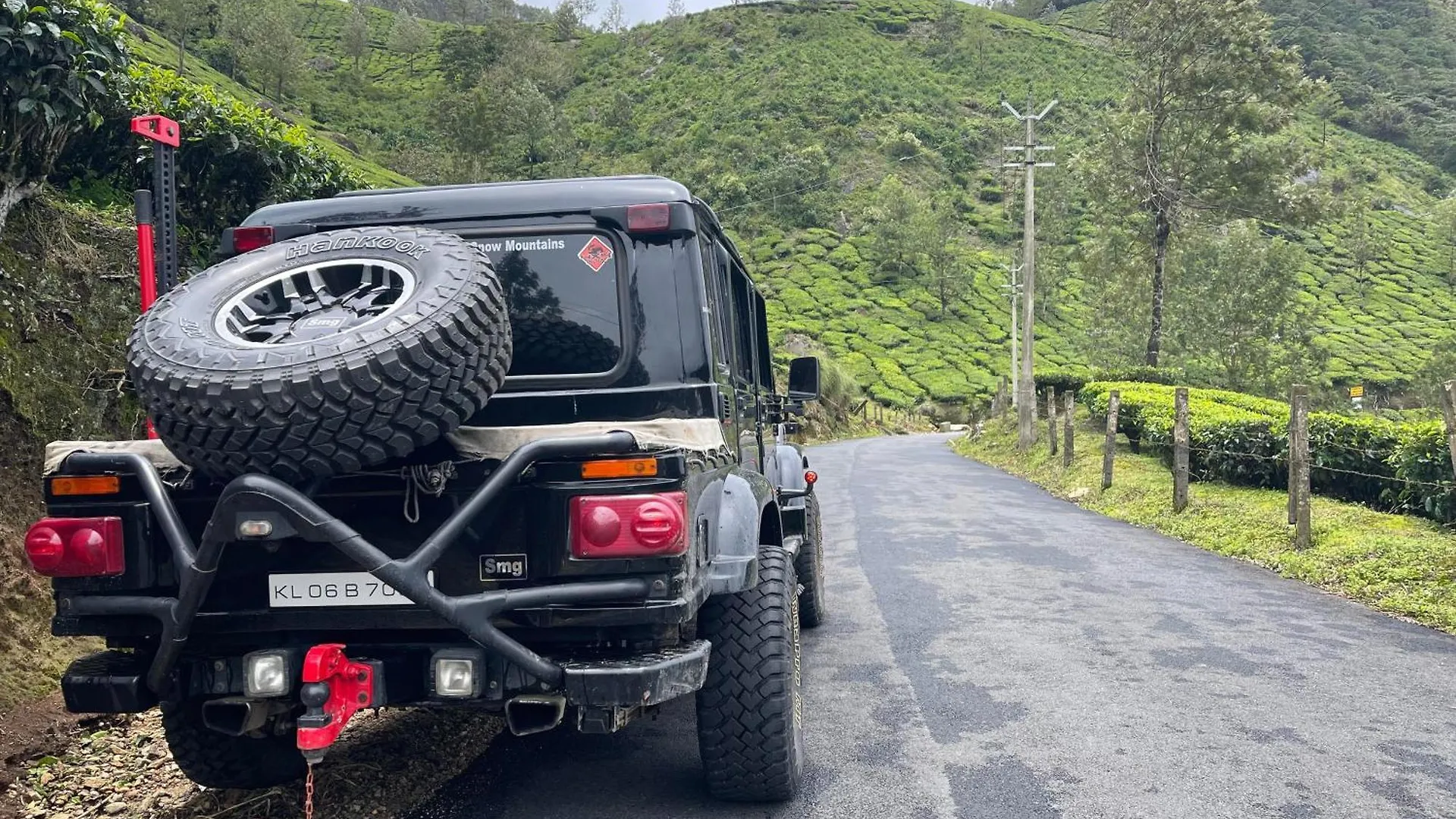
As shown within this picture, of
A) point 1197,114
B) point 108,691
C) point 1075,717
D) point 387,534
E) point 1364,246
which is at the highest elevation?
point 1197,114

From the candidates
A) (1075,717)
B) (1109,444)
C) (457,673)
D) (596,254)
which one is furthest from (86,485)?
(1109,444)

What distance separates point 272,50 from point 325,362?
6635cm

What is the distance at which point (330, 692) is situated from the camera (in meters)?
2.70

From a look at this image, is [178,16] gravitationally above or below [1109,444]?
above

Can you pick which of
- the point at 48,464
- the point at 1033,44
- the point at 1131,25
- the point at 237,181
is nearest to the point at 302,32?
the point at 1033,44

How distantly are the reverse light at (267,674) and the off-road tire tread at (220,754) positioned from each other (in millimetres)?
614

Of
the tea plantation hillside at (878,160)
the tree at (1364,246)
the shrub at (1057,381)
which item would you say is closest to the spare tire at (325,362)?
the tea plantation hillside at (878,160)

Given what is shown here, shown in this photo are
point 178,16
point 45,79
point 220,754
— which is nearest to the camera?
point 220,754

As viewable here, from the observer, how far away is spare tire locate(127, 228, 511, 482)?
8.18 ft

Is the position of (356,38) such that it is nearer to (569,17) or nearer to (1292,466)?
(569,17)

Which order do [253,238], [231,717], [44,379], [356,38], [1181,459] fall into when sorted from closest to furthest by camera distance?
[231,717] < [253,238] < [44,379] < [1181,459] < [356,38]

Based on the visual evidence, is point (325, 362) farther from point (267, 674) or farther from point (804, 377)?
point (804, 377)

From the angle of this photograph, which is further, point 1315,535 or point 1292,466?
point 1292,466

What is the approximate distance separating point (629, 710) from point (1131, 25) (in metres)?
26.7
